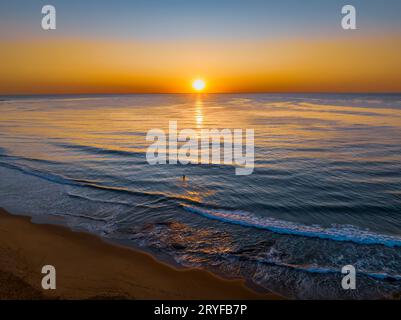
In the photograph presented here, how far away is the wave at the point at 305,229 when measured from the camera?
9.78 metres

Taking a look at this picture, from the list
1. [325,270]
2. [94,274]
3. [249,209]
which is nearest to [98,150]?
[249,209]

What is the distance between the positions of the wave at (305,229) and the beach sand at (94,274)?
135 inches

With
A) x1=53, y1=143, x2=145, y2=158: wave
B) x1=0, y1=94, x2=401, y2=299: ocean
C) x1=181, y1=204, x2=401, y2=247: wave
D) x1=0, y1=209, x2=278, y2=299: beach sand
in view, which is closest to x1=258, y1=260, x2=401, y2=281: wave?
x1=0, y1=94, x2=401, y2=299: ocean

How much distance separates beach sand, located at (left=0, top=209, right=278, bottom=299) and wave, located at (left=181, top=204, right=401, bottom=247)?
342cm

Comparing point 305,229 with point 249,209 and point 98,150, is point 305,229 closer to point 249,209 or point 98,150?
point 249,209

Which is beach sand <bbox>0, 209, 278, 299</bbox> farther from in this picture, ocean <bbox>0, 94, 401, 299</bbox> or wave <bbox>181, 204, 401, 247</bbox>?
wave <bbox>181, 204, 401, 247</bbox>

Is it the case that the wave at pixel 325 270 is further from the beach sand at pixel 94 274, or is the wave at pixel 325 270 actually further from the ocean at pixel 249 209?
the beach sand at pixel 94 274

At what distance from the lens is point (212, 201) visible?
13.2 m

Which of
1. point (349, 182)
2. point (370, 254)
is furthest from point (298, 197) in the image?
point (370, 254)

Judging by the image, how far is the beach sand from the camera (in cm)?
698

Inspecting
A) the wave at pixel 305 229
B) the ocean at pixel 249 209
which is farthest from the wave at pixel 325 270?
the wave at pixel 305 229

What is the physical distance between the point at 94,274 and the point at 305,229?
23.2 ft

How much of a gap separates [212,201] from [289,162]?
26.5 ft
